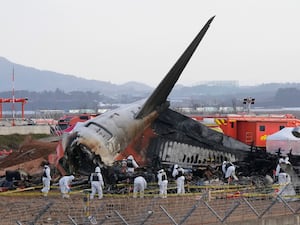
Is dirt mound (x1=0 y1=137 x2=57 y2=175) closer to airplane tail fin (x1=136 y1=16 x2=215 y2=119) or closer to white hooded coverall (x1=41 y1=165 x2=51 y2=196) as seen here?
airplane tail fin (x1=136 y1=16 x2=215 y2=119)

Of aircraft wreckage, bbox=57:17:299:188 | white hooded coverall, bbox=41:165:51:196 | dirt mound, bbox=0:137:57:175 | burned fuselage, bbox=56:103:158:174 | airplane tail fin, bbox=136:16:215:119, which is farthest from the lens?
dirt mound, bbox=0:137:57:175

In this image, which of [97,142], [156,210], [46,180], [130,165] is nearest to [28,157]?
[97,142]

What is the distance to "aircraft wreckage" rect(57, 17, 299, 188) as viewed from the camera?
30.0 meters

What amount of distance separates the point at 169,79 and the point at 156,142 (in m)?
3.10

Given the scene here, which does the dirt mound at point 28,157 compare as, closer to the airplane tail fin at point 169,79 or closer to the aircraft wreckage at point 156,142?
the aircraft wreckage at point 156,142

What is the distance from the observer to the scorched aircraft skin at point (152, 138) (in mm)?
30047

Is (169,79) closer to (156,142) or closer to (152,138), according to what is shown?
(152,138)

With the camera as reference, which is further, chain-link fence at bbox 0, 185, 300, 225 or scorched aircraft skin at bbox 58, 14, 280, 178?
scorched aircraft skin at bbox 58, 14, 280, 178

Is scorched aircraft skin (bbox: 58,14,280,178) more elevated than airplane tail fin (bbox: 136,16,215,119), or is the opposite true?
airplane tail fin (bbox: 136,16,215,119)

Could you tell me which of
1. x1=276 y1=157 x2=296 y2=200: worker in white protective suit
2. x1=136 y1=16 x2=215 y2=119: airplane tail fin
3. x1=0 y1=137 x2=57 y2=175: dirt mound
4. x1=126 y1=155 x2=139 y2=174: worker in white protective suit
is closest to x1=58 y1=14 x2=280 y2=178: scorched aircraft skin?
x1=136 y1=16 x2=215 y2=119: airplane tail fin

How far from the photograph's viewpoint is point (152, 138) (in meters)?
33.2

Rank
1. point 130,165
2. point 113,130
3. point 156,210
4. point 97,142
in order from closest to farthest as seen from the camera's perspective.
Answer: point 156,210 < point 130,165 < point 97,142 < point 113,130

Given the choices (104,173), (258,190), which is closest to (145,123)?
(104,173)

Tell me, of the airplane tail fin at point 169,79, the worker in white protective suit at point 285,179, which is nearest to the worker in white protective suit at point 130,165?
the airplane tail fin at point 169,79
